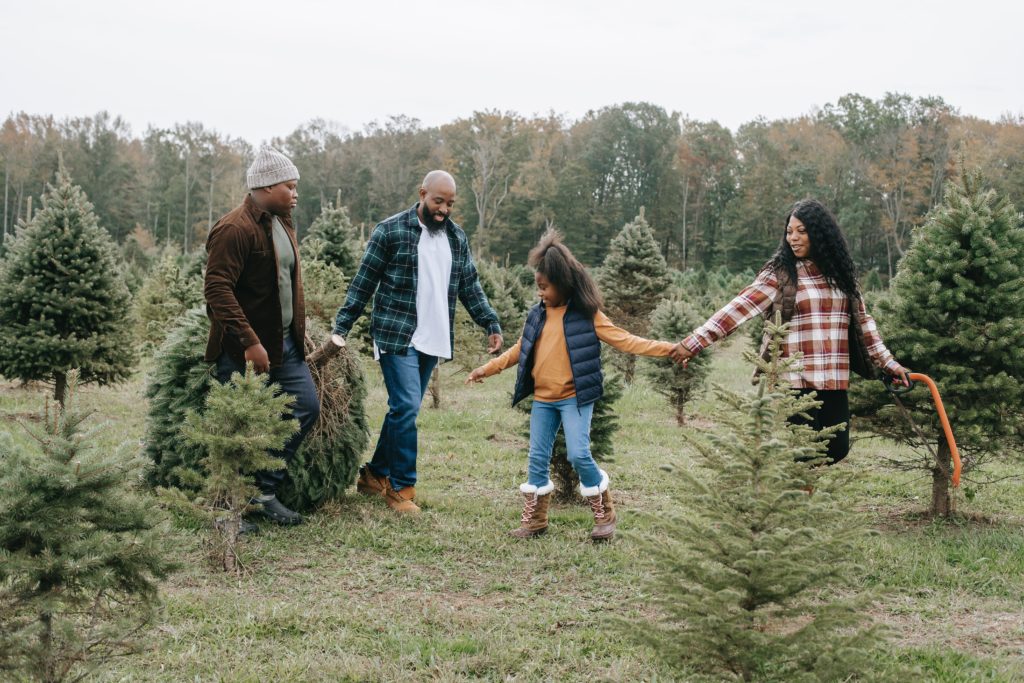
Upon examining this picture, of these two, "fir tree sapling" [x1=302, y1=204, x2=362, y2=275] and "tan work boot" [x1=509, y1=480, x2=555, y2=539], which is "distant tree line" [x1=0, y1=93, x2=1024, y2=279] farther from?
"tan work boot" [x1=509, y1=480, x2=555, y2=539]

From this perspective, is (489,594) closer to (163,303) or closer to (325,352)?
(325,352)

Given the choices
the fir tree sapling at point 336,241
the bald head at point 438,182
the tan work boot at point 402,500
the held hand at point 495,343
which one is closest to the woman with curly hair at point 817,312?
the held hand at point 495,343

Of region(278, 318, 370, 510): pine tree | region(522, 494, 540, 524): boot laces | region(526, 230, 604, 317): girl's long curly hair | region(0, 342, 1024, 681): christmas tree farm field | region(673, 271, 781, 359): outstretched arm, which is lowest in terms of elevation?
region(0, 342, 1024, 681): christmas tree farm field

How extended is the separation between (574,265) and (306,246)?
1032 cm

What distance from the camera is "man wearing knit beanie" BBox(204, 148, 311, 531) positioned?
4691mm

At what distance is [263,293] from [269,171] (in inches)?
28.8

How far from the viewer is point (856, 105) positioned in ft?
179

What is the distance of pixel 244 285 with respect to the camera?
16.0ft

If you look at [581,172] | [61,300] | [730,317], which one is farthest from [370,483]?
[581,172]

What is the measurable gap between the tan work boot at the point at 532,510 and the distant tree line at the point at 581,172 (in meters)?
42.0

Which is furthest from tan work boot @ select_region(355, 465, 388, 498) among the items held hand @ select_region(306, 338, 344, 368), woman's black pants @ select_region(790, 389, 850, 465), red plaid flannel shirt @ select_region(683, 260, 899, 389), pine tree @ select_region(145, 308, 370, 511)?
woman's black pants @ select_region(790, 389, 850, 465)

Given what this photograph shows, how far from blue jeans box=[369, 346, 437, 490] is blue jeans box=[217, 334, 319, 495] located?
0.57 metres

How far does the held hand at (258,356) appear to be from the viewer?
4.66 m

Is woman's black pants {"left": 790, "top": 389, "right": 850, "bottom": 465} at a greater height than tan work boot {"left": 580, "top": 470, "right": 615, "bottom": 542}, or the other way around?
woman's black pants {"left": 790, "top": 389, "right": 850, "bottom": 465}
